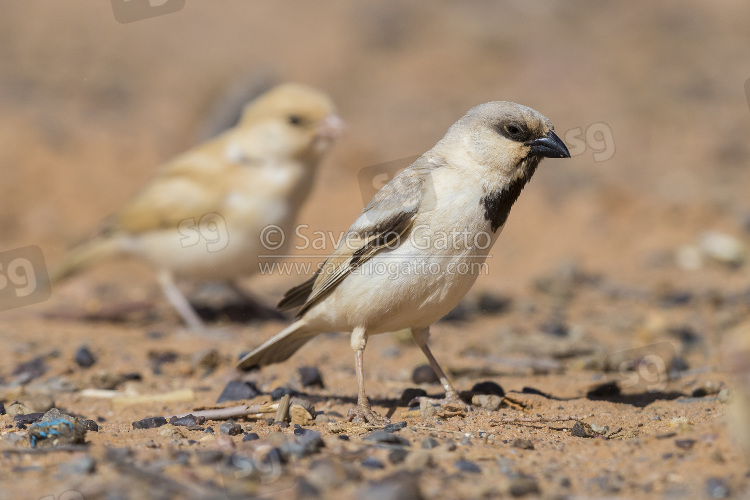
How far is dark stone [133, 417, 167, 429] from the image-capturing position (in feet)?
15.9

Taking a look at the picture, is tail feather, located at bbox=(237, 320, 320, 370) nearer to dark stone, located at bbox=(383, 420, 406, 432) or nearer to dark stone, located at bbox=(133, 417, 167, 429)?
dark stone, located at bbox=(133, 417, 167, 429)

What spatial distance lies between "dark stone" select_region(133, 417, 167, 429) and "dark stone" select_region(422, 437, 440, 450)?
1659 mm

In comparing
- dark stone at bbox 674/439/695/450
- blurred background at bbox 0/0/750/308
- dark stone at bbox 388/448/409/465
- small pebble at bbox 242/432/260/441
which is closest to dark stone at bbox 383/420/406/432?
dark stone at bbox 388/448/409/465

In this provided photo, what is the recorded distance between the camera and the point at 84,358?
692 cm

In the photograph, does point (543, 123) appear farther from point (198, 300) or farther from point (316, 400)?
point (198, 300)

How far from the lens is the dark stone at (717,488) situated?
3426 mm

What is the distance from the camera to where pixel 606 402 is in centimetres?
558
